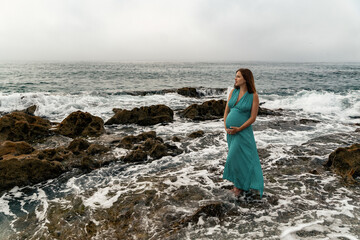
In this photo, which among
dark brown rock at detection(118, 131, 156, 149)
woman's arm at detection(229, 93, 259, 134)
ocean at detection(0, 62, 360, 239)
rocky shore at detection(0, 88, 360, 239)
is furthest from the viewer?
dark brown rock at detection(118, 131, 156, 149)

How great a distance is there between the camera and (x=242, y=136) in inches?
154

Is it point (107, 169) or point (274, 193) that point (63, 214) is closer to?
point (107, 169)

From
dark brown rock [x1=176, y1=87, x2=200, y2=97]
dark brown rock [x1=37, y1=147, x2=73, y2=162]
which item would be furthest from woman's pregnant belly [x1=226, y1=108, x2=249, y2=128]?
dark brown rock [x1=176, y1=87, x2=200, y2=97]

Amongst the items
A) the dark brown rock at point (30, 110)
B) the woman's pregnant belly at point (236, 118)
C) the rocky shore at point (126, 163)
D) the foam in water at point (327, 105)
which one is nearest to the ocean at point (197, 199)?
the rocky shore at point (126, 163)

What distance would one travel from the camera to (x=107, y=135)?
8484mm

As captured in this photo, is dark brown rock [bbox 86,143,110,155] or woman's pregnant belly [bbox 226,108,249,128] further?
dark brown rock [bbox 86,143,110,155]

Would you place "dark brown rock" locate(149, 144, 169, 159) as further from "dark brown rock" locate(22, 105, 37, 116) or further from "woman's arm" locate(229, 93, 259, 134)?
"dark brown rock" locate(22, 105, 37, 116)

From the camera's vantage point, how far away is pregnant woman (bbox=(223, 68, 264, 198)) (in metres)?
3.74

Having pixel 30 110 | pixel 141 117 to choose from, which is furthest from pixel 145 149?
pixel 30 110

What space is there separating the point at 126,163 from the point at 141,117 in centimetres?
446

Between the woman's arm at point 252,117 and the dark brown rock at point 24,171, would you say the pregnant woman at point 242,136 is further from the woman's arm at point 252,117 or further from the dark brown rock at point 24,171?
the dark brown rock at point 24,171

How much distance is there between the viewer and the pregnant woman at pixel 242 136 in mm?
3744

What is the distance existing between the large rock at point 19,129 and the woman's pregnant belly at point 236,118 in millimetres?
7083

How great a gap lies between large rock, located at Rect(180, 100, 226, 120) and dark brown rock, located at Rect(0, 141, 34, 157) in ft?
23.6
